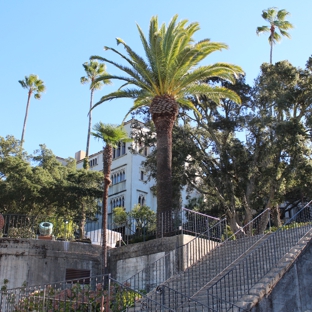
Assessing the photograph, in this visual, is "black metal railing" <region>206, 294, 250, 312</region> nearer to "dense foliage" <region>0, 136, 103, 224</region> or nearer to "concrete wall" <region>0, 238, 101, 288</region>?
"concrete wall" <region>0, 238, 101, 288</region>

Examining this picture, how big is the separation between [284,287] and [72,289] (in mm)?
5634

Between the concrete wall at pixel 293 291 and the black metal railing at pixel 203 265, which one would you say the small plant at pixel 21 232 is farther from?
the concrete wall at pixel 293 291

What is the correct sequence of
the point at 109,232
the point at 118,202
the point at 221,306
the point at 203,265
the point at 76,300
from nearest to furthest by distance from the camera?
the point at 221,306
the point at 76,300
the point at 203,265
the point at 109,232
the point at 118,202

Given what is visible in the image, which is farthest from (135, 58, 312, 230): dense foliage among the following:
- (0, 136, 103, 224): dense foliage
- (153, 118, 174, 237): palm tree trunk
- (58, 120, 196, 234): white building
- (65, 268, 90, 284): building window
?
(58, 120, 196, 234): white building

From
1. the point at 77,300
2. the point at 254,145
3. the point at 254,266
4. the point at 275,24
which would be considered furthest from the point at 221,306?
the point at 275,24

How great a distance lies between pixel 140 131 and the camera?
31.1 m

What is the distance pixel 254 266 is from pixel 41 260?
Result: 308 inches

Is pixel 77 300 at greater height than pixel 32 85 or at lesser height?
lesser

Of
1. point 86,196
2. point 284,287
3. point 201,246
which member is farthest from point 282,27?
point 284,287

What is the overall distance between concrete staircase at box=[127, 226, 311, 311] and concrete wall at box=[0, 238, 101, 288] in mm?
4727

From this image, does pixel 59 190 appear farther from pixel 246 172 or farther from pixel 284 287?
pixel 284 287

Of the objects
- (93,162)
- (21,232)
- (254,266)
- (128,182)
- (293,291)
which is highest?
(93,162)

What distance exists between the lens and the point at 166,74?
19719 mm

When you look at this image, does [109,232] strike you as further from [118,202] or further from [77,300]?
[118,202]
